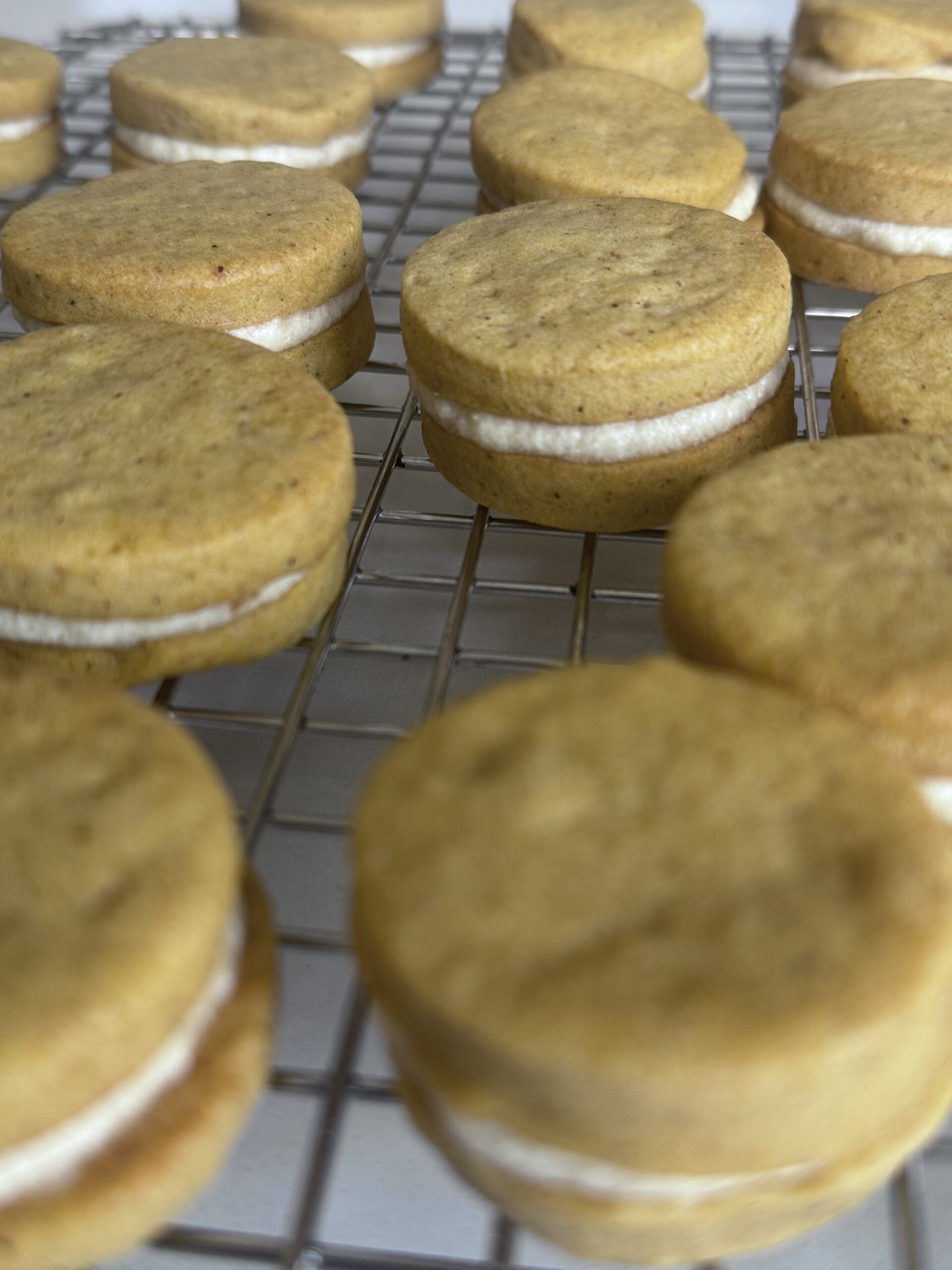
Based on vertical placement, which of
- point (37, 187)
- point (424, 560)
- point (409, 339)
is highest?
point (409, 339)

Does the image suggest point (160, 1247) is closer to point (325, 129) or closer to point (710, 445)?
point (710, 445)

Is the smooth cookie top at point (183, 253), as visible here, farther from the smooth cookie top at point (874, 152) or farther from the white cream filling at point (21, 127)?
the smooth cookie top at point (874, 152)

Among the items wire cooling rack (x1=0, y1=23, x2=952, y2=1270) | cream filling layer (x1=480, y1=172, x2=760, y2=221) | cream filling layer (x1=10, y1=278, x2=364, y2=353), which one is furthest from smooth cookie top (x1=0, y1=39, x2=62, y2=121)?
cream filling layer (x1=480, y1=172, x2=760, y2=221)

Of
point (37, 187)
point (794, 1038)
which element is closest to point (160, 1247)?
point (794, 1038)

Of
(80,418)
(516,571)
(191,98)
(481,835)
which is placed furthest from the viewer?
(191,98)

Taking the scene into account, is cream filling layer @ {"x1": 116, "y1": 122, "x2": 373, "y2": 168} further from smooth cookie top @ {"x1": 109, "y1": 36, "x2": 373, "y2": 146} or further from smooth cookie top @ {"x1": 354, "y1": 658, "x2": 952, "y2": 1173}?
smooth cookie top @ {"x1": 354, "y1": 658, "x2": 952, "y2": 1173}

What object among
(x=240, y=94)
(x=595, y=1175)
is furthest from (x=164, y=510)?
(x=240, y=94)

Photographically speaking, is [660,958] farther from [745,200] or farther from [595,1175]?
[745,200]
